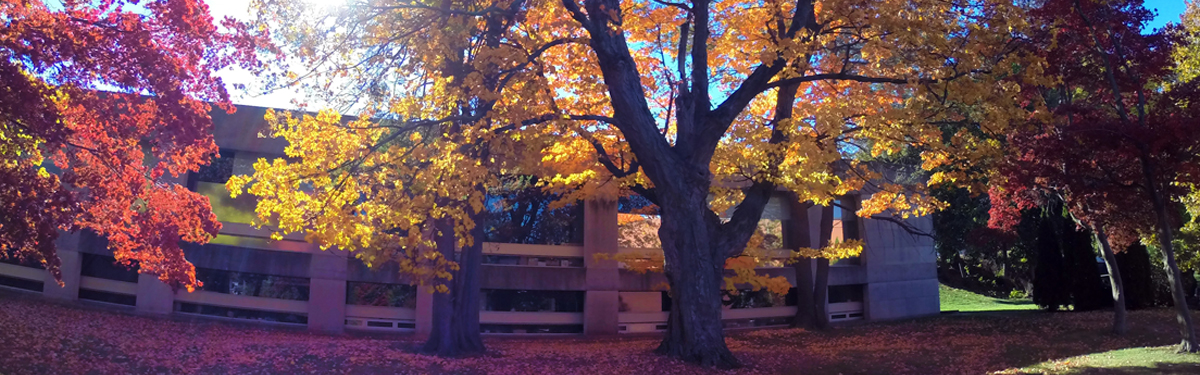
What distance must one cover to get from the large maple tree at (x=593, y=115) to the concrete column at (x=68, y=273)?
847cm

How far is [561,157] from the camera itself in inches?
485

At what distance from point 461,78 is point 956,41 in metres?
7.00

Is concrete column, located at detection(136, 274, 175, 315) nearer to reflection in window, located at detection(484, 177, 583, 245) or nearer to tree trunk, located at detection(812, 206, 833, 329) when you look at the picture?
reflection in window, located at detection(484, 177, 583, 245)

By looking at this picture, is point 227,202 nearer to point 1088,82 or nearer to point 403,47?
point 403,47

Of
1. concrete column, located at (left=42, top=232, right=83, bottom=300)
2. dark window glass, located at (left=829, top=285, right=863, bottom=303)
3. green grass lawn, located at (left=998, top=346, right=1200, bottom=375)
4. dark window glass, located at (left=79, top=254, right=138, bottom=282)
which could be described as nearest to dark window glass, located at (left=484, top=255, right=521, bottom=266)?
dark window glass, located at (left=79, top=254, right=138, bottom=282)

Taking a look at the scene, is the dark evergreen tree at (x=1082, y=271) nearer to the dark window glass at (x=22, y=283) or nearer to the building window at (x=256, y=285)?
the building window at (x=256, y=285)

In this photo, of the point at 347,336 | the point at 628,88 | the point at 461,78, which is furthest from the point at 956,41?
the point at 347,336

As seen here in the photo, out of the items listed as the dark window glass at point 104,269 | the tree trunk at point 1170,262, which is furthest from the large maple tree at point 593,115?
the dark window glass at point 104,269

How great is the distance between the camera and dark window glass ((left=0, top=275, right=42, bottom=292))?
15852mm

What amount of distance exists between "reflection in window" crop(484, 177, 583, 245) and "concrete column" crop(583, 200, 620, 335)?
36 cm

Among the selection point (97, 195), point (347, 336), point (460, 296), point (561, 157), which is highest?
point (561, 157)

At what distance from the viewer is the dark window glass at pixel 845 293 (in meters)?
20.7

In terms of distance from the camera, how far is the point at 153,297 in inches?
611

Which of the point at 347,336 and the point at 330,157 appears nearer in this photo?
the point at 330,157
